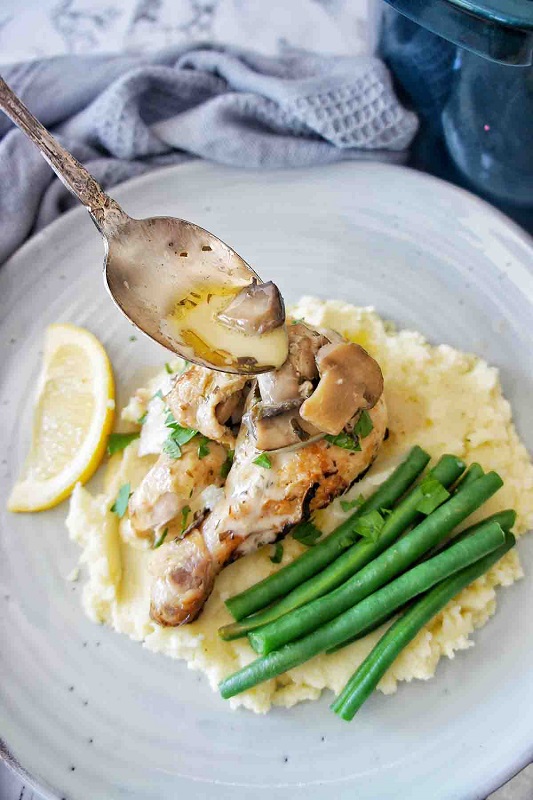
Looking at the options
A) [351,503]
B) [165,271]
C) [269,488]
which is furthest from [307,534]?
[165,271]

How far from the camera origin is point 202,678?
3930 mm

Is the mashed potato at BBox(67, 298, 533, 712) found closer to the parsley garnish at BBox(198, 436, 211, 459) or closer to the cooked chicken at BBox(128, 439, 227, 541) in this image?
the cooked chicken at BBox(128, 439, 227, 541)

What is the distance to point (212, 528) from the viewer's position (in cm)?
386

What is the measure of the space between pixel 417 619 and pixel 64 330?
2.45 metres

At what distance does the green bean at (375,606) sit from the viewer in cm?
362

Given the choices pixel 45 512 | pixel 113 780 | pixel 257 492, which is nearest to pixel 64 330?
pixel 45 512

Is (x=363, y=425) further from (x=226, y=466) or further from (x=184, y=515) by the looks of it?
(x=184, y=515)

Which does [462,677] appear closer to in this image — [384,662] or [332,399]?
[384,662]

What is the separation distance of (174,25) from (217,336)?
9.82 feet

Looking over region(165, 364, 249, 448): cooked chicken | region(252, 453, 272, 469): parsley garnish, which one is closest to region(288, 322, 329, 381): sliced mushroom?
region(165, 364, 249, 448): cooked chicken

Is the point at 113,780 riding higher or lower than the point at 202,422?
lower

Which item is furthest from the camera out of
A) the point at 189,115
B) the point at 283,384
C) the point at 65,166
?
the point at 189,115

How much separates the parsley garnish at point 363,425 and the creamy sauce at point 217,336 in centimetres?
45

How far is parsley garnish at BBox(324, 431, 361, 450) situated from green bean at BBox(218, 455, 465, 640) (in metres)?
0.36
